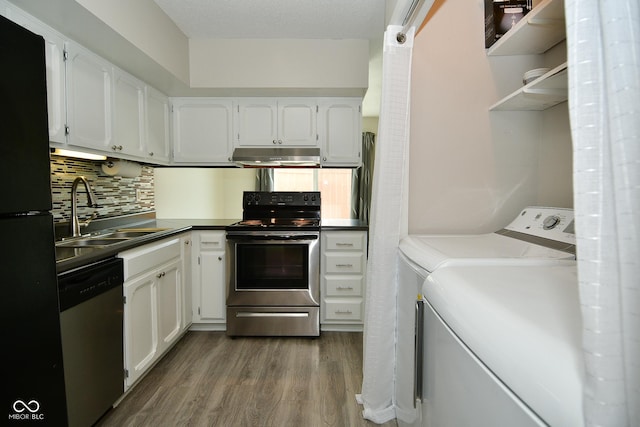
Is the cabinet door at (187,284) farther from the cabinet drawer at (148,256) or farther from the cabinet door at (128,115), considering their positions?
the cabinet door at (128,115)

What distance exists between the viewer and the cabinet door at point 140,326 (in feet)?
5.73

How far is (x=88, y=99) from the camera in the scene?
1.89 m

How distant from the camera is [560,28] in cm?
125

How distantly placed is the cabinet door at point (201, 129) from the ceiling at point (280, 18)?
57 cm

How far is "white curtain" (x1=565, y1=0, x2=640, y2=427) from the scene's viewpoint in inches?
14.0

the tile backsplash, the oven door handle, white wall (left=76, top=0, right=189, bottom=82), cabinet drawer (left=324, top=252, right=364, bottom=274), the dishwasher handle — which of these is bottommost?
cabinet drawer (left=324, top=252, right=364, bottom=274)

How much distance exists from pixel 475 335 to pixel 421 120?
3.99 ft

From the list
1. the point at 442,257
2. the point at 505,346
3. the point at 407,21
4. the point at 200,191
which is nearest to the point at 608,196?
the point at 505,346

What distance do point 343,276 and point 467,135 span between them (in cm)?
153

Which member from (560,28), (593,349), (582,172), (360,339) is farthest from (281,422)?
(560,28)

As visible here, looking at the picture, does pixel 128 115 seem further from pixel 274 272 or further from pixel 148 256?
pixel 274 272

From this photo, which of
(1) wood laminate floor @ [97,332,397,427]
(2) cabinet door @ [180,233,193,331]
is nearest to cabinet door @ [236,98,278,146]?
(2) cabinet door @ [180,233,193,331]

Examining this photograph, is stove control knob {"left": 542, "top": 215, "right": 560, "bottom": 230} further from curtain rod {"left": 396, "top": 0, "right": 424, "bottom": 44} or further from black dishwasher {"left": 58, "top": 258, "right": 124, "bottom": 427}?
black dishwasher {"left": 58, "top": 258, "right": 124, "bottom": 427}

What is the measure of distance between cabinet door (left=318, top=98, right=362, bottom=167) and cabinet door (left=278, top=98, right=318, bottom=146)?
0.24 feet
